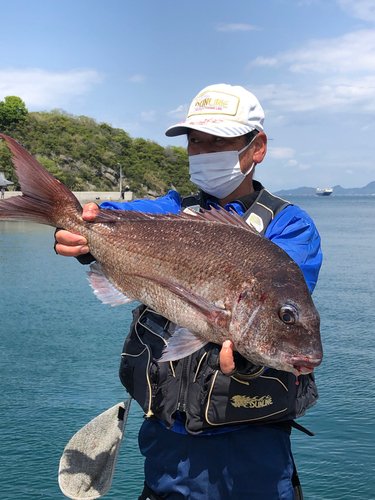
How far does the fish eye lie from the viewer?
76.0 inches

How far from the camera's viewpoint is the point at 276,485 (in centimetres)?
249

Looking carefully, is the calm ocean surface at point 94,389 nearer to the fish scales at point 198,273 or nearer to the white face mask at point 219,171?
the fish scales at point 198,273

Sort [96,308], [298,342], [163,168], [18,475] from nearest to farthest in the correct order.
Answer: [298,342] < [18,475] < [96,308] < [163,168]

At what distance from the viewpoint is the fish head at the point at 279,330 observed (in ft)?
6.25

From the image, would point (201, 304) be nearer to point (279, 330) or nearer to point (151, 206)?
point (279, 330)

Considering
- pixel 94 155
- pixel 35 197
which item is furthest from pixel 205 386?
pixel 94 155

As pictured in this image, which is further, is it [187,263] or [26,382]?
[26,382]

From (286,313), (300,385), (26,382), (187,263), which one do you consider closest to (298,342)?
(286,313)

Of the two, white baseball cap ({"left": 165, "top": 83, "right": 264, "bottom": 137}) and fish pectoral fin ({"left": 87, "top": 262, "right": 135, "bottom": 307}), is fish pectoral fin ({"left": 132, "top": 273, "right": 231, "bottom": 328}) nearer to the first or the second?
fish pectoral fin ({"left": 87, "top": 262, "right": 135, "bottom": 307})

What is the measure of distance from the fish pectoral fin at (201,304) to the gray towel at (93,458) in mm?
1609

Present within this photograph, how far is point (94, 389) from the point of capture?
7.03 meters

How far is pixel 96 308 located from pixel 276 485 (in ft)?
33.2

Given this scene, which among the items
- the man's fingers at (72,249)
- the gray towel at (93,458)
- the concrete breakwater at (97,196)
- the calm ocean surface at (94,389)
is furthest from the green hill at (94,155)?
the man's fingers at (72,249)

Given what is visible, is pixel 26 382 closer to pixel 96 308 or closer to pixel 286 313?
pixel 96 308
